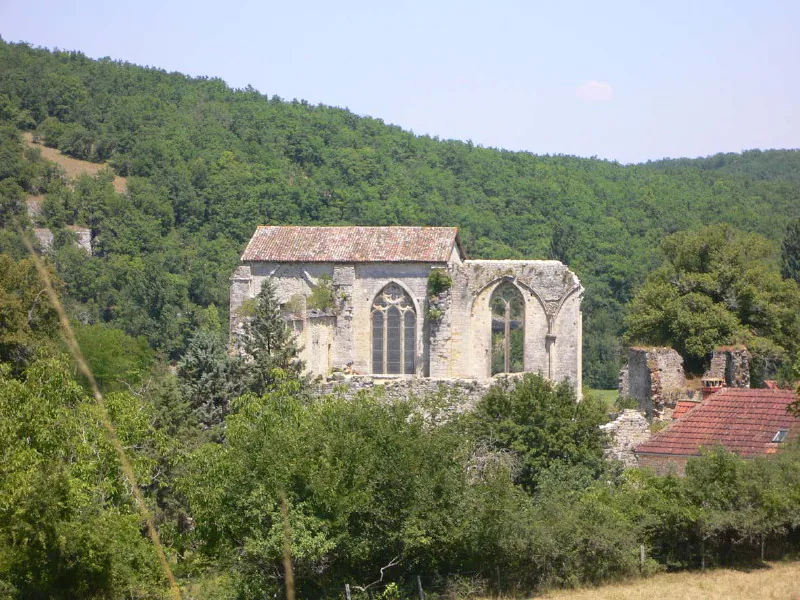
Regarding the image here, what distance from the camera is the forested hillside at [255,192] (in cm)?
6531

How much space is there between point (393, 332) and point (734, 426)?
14366 mm

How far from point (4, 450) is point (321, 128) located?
70.2 metres

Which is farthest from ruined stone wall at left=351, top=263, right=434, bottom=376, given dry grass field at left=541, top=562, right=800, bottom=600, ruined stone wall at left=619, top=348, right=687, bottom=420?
dry grass field at left=541, top=562, right=800, bottom=600

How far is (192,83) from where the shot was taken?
102875 millimetres

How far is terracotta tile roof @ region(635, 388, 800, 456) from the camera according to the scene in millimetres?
25391

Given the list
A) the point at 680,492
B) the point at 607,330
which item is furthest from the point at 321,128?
the point at 680,492

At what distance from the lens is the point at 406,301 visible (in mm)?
38344

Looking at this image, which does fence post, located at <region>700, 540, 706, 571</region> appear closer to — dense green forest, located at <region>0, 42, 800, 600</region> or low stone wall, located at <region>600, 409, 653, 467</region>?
dense green forest, located at <region>0, 42, 800, 600</region>

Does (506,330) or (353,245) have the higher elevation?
(353,245)

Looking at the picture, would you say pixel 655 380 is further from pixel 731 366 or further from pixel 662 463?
pixel 662 463

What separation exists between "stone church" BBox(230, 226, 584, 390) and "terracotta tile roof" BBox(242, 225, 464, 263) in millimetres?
30

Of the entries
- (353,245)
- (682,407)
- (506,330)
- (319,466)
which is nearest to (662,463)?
(682,407)

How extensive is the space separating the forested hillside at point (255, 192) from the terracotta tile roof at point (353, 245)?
17.7 metres

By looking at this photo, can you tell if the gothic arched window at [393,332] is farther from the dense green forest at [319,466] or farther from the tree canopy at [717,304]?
the tree canopy at [717,304]
